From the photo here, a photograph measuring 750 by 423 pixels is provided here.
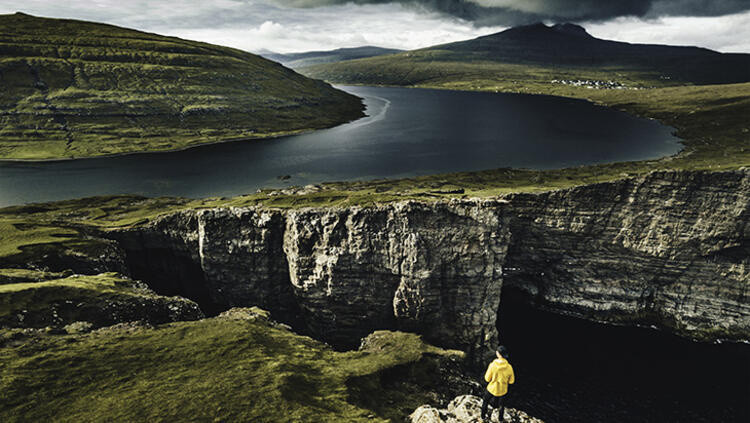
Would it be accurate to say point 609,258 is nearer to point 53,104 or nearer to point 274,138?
point 274,138

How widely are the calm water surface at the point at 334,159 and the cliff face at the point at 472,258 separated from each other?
2153 inches

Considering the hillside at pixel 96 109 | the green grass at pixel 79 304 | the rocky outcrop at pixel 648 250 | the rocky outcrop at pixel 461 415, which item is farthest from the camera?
the hillside at pixel 96 109

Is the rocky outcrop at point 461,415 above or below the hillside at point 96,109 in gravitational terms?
below

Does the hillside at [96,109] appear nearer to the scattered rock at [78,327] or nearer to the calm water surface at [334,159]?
the calm water surface at [334,159]

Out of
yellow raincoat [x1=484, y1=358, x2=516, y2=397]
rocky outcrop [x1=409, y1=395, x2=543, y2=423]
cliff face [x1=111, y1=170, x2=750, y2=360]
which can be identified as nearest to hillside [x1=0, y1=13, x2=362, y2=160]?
cliff face [x1=111, y1=170, x2=750, y2=360]

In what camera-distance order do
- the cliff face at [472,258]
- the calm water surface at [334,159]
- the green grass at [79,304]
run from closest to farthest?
the green grass at [79,304], the cliff face at [472,258], the calm water surface at [334,159]

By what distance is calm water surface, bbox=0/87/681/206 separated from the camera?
4131 inches

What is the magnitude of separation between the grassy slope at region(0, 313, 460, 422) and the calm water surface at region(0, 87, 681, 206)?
78.1 metres

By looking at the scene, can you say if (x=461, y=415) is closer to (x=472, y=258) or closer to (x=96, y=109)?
(x=472, y=258)

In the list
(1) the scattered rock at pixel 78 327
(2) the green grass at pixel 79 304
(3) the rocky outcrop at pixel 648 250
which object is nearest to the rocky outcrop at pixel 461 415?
(2) the green grass at pixel 79 304

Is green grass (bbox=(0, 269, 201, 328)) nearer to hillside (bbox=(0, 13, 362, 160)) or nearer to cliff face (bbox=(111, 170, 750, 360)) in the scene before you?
cliff face (bbox=(111, 170, 750, 360))

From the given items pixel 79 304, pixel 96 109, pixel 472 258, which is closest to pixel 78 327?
pixel 79 304

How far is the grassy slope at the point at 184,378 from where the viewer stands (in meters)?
18.4

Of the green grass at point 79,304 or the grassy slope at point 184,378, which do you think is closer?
the grassy slope at point 184,378
